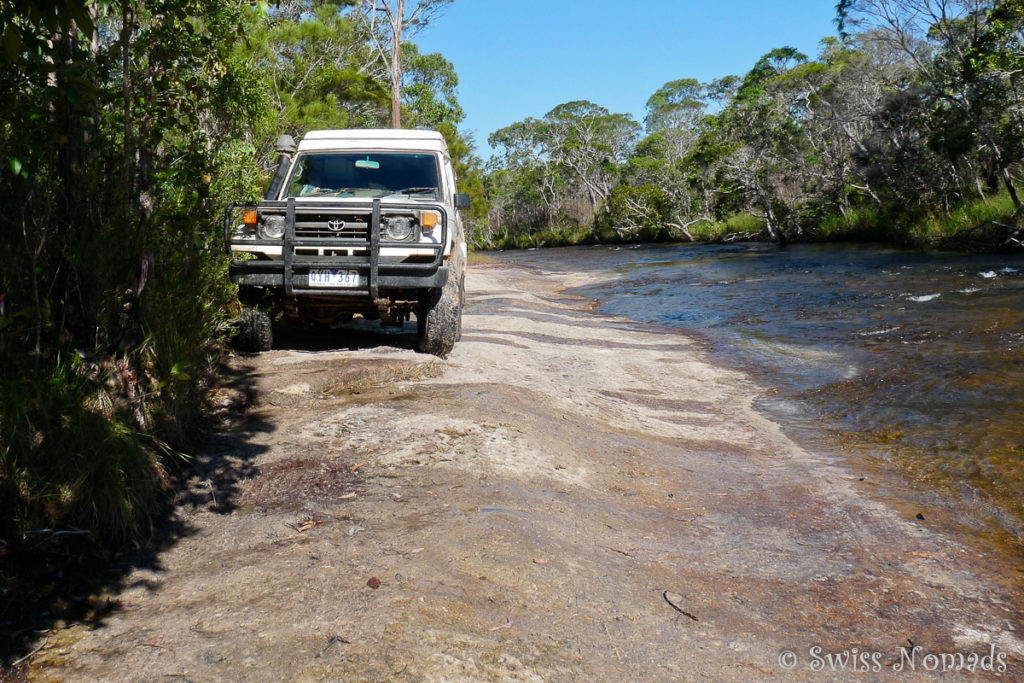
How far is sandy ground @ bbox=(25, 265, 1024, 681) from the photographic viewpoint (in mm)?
2701

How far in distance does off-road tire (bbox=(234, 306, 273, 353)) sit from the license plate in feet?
2.02

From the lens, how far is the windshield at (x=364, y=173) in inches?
304

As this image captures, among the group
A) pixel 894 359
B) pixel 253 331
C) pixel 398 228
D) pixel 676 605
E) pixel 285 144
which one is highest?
pixel 285 144

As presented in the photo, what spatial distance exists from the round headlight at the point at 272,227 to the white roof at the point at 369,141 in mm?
1431

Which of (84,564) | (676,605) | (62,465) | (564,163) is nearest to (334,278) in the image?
(62,465)

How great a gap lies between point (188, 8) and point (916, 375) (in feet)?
25.2

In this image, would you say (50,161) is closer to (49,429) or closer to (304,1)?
(49,429)

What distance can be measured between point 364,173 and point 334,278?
1.58 meters

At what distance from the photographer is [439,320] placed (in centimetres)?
711

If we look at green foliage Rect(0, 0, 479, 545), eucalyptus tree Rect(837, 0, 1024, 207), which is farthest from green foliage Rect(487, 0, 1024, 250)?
green foliage Rect(0, 0, 479, 545)

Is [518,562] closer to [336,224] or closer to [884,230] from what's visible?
[336,224]

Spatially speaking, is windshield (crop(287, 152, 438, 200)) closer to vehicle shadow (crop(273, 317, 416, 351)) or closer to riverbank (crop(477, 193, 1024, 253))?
Result: vehicle shadow (crop(273, 317, 416, 351))

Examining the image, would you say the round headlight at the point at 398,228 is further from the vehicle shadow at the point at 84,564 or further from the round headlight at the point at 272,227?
the vehicle shadow at the point at 84,564

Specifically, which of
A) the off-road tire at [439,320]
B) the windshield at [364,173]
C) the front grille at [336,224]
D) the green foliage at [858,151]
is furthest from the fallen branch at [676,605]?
the green foliage at [858,151]
